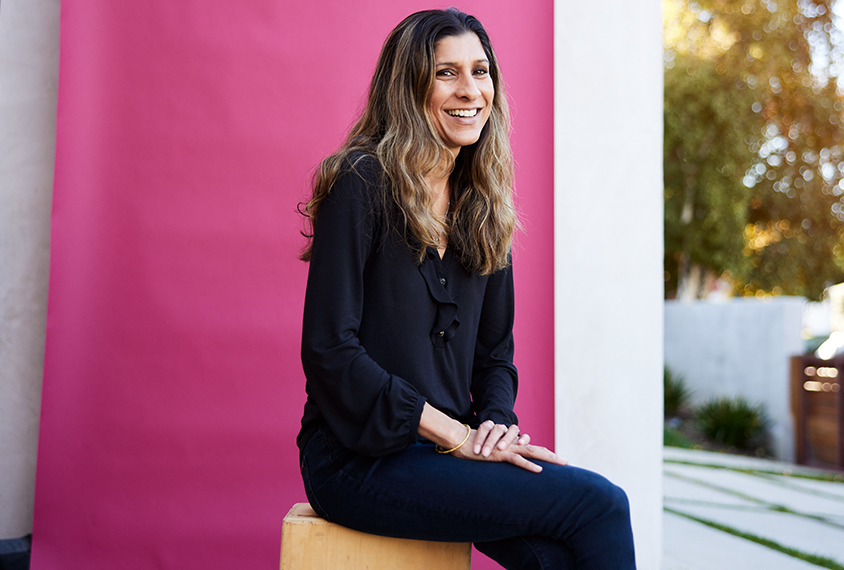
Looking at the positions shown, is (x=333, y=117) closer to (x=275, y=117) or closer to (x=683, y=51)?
(x=275, y=117)

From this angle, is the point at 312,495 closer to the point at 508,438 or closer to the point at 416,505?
the point at 416,505

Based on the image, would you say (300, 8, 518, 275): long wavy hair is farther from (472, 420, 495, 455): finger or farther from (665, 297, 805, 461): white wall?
(665, 297, 805, 461): white wall

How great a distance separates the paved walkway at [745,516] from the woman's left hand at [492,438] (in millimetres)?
1913

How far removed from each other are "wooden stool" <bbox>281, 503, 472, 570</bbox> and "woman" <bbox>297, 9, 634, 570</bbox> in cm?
5

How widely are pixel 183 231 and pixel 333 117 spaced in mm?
685

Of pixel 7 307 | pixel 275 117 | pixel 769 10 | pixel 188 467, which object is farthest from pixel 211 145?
pixel 769 10

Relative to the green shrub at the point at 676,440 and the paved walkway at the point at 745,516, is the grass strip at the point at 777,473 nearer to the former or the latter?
the paved walkway at the point at 745,516

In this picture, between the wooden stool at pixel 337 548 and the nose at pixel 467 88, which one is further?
the nose at pixel 467 88

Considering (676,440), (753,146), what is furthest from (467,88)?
(753,146)

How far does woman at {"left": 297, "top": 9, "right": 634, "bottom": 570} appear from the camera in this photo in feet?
3.91

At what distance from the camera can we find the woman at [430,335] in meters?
1.19

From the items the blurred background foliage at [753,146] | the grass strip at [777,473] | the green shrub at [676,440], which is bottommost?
the green shrub at [676,440]

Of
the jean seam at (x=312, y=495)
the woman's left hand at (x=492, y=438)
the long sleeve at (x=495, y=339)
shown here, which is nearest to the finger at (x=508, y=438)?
the woman's left hand at (x=492, y=438)

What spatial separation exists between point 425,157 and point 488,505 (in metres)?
0.74
